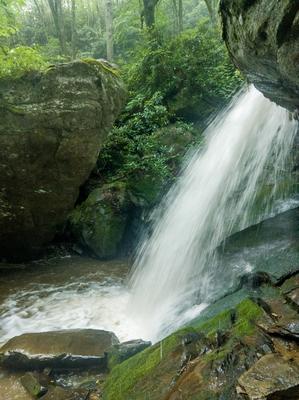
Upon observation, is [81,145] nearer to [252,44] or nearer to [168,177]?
[168,177]

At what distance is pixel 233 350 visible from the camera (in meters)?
3.05

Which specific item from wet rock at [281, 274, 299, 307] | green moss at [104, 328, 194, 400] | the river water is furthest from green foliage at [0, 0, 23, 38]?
wet rock at [281, 274, 299, 307]

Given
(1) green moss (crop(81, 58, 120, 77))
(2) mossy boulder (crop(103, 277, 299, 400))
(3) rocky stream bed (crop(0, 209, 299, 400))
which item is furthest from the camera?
(1) green moss (crop(81, 58, 120, 77))

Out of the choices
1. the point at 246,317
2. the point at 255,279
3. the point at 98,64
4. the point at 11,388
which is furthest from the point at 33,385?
the point at 98,64

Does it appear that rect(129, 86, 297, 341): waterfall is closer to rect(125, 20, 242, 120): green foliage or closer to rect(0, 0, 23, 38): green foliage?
rect(125, 20, 242, 120): green foliage

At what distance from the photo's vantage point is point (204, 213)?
7.19 metres

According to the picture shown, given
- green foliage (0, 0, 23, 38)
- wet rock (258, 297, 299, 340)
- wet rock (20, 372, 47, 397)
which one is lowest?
wet rock (20, 372, 47, 397)

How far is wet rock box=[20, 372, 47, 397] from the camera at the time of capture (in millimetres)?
4225

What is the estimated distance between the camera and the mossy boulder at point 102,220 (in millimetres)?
8641

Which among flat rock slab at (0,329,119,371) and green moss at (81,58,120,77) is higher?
green moss at (81,58,120,77)

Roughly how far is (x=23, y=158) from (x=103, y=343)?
15.4 ft

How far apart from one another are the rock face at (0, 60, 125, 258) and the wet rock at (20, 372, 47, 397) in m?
4.49

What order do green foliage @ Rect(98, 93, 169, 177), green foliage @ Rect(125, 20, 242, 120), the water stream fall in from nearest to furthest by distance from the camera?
the water stream, green foliage @ Rect(98, 93, 169, 177), green foliage @ Rect(125, 20, 242, 120)

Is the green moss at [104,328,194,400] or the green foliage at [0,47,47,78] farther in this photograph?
the green foliage at [0,47,47,78]
